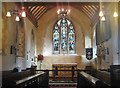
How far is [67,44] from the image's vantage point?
16703 mm

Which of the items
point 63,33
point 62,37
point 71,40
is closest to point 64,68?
point 71,40

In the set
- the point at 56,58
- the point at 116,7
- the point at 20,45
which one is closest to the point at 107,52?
the point at 116,7

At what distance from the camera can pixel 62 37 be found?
16891mm

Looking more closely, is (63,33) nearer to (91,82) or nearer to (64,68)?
(64,68)

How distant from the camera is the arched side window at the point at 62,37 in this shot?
16655mm

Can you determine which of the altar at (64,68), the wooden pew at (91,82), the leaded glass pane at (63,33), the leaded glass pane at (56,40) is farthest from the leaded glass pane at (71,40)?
the wooden pew at (91,82)

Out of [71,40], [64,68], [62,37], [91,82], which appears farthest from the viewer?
[62,37]

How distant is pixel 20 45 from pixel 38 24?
15.4 ft

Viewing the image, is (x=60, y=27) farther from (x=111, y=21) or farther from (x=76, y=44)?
(x=111, y=21)

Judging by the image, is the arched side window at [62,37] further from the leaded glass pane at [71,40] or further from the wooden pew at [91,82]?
the wooden pew at [91,82]

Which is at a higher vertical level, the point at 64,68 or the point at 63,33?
the point at 63,33

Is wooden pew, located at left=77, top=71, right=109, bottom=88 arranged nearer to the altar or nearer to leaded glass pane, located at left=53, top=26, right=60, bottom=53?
the altar

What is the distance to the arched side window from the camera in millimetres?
16655

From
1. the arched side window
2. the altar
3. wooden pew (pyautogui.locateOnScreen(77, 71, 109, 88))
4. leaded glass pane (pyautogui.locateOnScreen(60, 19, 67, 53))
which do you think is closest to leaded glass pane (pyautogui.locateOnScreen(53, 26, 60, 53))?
the arched side window
